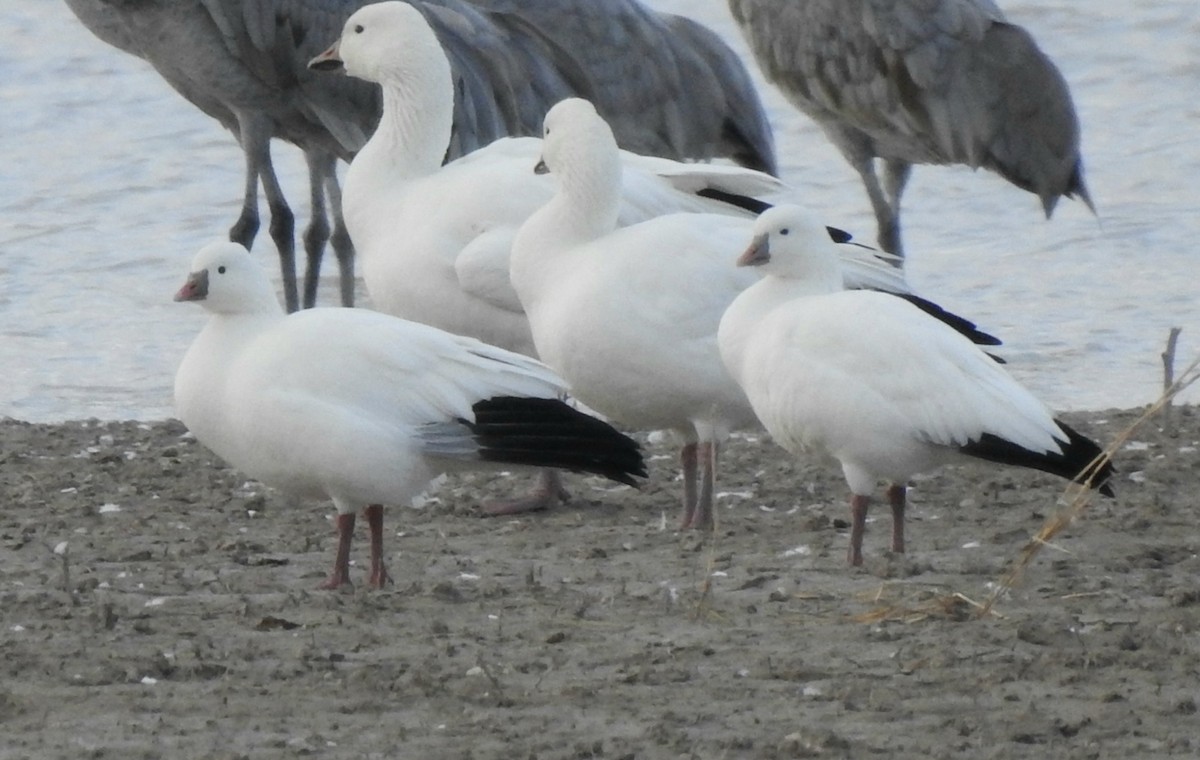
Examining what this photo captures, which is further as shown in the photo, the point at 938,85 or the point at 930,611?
the point at 938,85

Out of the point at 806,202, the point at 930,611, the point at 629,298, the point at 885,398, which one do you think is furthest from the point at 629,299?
the point at 806,202

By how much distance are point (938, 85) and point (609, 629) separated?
660cm

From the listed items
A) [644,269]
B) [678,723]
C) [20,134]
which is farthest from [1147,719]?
[20,134]

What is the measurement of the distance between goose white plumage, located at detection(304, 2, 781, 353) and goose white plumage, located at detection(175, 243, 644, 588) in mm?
1535

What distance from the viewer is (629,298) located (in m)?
7.09

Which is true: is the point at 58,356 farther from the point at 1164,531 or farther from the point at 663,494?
the point at 1164,531

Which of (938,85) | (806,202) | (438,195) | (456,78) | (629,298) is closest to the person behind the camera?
(629,298)

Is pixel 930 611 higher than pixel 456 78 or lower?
lower

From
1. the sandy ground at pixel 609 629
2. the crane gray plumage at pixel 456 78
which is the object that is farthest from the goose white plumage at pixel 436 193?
the crane gray plumage at pixel 456 78

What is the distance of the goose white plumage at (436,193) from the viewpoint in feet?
26.5

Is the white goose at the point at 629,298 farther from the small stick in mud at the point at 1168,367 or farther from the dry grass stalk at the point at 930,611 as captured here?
the small stick in mud at the point at 1168,367

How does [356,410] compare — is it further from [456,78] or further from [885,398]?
[456,78]

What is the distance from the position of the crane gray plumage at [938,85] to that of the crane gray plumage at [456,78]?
431mm

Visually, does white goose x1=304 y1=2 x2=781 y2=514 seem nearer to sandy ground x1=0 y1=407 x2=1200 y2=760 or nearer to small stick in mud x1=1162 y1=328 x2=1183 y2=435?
sandy ground x1=0 y1=407 x2=1200 y2=760
